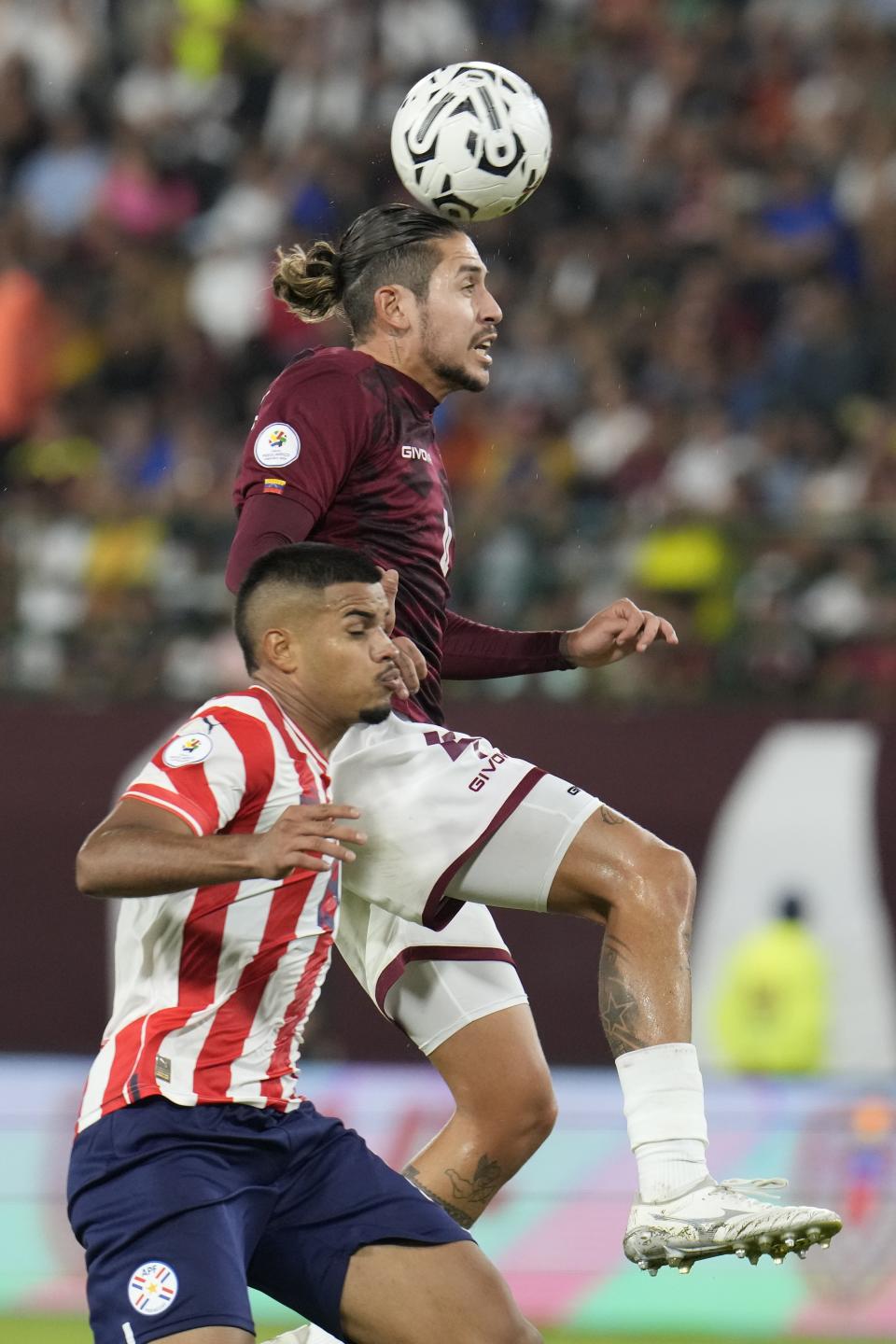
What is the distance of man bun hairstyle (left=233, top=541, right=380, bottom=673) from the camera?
178 inches

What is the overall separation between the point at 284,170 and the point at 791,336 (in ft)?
10.7

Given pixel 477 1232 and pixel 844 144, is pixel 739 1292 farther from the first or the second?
pixel 844 144

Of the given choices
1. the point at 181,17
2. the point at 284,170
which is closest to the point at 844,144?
the point at 284,170

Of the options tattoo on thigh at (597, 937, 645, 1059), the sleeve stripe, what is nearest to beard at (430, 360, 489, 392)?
tattoo on thigh at (597, 937, 645, 1059)

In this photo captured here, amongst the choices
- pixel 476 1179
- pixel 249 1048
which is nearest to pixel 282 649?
pixel 249 1048

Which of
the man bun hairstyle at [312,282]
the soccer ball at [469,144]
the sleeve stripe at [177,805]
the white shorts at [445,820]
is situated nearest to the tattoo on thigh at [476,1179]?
the white shorts at [445,820]

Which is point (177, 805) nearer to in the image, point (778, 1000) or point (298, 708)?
point (298, 708)

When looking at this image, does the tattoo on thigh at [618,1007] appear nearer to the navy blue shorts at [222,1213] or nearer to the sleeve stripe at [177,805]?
the navy blue shorts at [222,1213]

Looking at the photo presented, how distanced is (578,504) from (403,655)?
5.60 meters

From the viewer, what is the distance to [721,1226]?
4.24 meters

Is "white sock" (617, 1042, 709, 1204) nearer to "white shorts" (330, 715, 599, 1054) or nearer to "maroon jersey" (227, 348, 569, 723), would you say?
"white shorts" (330, 715, 599, 1054)

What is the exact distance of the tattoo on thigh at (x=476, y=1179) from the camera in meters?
5.29

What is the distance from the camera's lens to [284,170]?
12883mm

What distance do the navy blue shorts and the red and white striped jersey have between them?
0.20 ft
